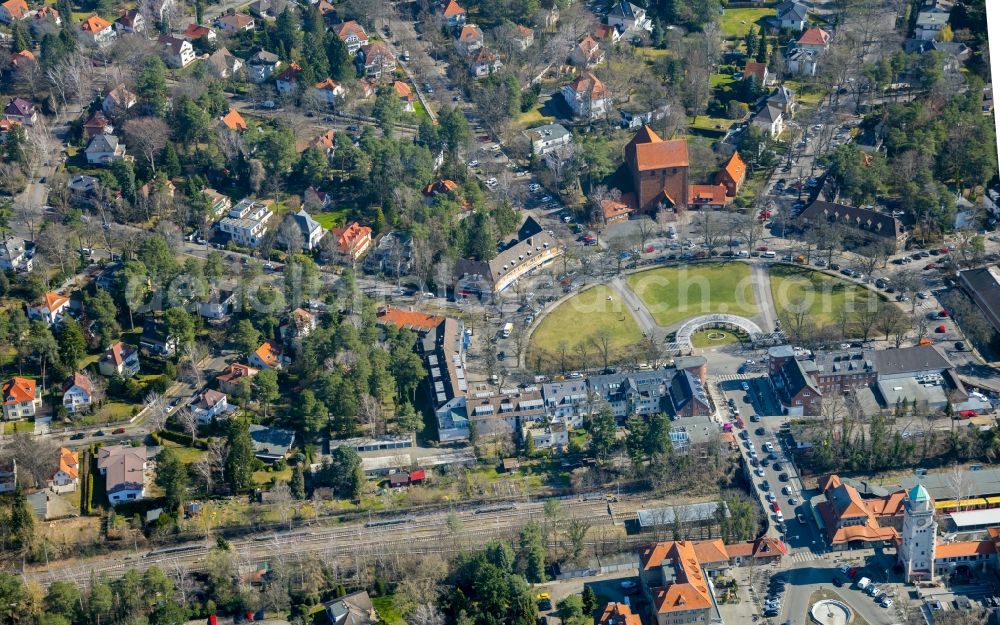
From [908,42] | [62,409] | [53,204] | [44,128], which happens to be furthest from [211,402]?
[908,42]

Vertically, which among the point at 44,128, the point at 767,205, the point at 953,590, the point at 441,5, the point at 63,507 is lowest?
the point at 953,590

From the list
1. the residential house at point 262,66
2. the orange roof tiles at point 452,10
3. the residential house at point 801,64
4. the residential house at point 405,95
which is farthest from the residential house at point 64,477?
the residential house at point 801,64

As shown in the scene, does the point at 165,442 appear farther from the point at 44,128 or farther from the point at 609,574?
the point at 44,128

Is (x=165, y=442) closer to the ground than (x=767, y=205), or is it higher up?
closer to the ground

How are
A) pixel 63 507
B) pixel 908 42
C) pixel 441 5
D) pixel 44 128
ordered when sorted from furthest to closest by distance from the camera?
1. pixel 441 5
2. pixel 908 42
3. pixel 44 128
4. pixel 63 507

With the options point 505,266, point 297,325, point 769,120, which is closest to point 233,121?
point 297,325

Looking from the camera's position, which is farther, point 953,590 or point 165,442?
point 165,442

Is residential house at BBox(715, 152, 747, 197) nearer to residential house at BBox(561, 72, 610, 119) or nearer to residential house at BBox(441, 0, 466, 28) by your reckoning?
residential house at BBox(561, 72, 610, 119)
